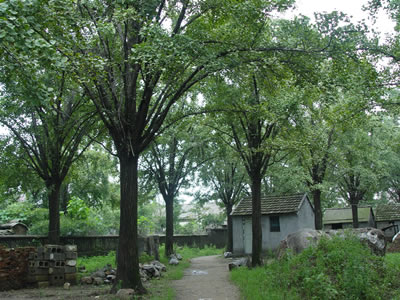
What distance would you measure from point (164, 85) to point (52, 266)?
8.35 metres

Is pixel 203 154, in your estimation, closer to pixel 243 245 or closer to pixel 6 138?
pixel 243 245

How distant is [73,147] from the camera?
15.7 meters

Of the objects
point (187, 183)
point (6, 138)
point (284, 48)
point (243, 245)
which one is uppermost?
point (284, 48)

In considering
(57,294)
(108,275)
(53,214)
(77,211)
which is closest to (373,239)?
(108,275)

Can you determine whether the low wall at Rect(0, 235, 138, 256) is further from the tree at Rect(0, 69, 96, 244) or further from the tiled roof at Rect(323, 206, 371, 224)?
the tiled roof at Rect(323, 206, 371, 224)

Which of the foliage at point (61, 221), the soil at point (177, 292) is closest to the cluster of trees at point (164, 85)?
the foliage at point (61, 221)

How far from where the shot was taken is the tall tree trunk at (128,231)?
1006cm

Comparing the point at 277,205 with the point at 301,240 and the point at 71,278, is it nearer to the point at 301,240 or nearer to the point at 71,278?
the point at 301,240

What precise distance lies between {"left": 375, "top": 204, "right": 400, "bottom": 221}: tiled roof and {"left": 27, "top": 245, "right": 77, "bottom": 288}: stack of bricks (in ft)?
114

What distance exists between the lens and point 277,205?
25.8 metres

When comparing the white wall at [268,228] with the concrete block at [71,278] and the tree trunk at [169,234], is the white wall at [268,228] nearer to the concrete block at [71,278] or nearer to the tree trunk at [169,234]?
the tree trunk at [169,234]

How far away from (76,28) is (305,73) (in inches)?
238

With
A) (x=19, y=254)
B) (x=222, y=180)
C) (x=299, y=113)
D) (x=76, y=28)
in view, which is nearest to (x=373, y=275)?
(x=299, y=113)

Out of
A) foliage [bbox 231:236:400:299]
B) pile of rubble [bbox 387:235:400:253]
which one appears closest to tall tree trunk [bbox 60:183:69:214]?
foliage [bbox 231:236:400:299]
